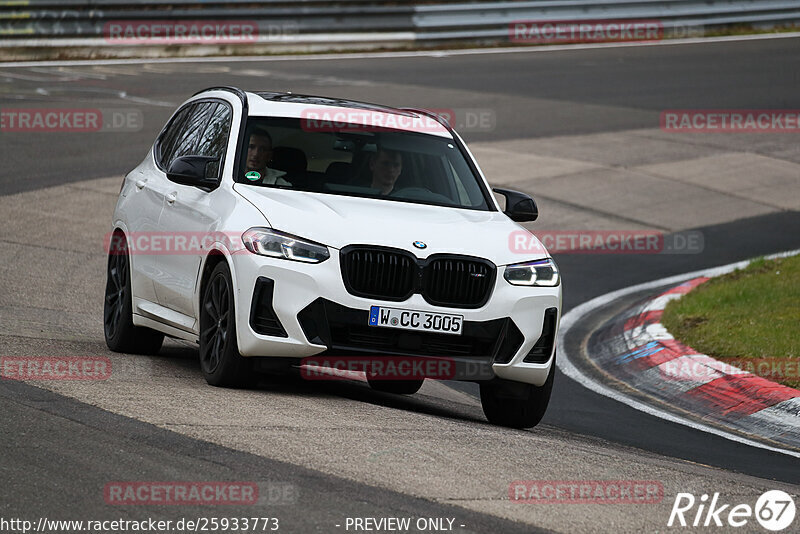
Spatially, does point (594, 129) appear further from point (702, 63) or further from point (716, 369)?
point (716, 369)

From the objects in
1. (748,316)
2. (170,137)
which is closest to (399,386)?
(170,137)

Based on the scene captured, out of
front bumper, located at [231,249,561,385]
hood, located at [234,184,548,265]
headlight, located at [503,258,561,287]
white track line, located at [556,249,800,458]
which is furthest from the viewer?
white track line, located at [556,249,800,458]

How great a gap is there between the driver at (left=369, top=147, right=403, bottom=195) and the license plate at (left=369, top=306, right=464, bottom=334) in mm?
1208

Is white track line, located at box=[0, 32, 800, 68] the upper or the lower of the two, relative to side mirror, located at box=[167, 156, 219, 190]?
lower

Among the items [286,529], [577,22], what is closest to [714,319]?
[286,529]

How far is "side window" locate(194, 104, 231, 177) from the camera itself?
8.59 metres

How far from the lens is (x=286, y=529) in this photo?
5.07 meters

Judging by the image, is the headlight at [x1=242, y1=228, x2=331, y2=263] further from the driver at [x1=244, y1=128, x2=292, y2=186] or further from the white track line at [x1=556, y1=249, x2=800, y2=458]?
the white track line at [x1=556, y1=249, x2=800, y2=458]

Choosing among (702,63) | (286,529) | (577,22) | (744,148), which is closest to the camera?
(286,529)

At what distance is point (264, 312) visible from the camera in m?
7.44

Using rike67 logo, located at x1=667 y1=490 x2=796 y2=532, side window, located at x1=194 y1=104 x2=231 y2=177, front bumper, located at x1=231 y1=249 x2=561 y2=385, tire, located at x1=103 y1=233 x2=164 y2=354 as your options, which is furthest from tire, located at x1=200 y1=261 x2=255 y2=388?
rike67 logo, located at x1=667 y1=490 x2=796 y2=532

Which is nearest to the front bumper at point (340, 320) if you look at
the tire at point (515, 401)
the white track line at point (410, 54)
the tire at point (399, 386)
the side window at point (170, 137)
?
the tire at point (515, 401)

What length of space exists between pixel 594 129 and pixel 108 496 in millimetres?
17411

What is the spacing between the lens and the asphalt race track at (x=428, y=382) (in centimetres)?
565
